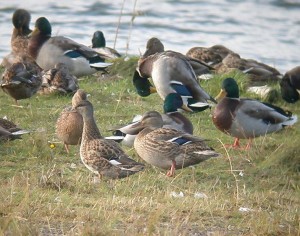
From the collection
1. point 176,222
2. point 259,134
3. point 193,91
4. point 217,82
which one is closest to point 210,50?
point 217,82

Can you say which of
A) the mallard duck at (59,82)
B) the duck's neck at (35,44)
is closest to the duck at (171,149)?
the mallard duck at (59,82)

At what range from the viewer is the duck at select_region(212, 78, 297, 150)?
10.7 meters

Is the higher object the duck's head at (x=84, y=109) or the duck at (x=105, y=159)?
the duck's head at (x=84, y=109)

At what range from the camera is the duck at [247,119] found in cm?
1070

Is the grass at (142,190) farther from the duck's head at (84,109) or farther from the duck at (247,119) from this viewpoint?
the duck's head at (84,109)

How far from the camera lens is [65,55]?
1383cm

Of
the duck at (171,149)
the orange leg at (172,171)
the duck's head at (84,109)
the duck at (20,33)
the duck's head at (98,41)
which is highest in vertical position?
the duck's head at (84,109)

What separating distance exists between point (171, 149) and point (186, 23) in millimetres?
16357

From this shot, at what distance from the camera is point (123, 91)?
509 inches

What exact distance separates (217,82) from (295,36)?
37.6ft

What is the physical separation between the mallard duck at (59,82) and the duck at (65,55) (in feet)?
3.46

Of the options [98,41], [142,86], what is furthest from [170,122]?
[98,41]

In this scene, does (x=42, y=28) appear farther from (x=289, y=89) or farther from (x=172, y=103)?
(x=172, y=103)

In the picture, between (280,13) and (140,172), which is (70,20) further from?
(140,172)
